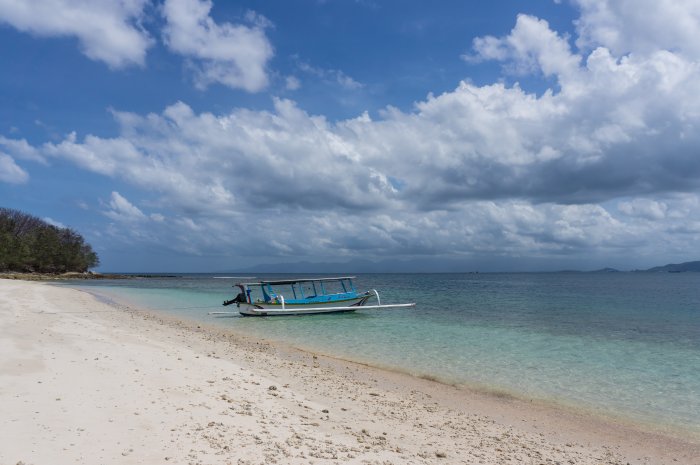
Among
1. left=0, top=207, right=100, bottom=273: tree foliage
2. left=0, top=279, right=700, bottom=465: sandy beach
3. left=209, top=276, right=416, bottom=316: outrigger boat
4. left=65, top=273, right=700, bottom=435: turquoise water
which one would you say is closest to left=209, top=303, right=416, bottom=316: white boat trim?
left=209, top=276, right=416, bottom=316: outrigger boat

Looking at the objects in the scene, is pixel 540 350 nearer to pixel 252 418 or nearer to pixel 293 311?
pixel 252 418

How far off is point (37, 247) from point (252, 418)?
347ft

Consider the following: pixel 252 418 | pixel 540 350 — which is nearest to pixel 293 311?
pixel 540 350

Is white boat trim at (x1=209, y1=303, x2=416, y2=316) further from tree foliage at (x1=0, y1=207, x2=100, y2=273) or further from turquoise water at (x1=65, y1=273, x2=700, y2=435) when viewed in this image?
tree foliage at (x1=0, y1=207, x2=100, y2=273)

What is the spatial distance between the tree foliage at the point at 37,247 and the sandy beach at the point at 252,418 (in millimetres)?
85171

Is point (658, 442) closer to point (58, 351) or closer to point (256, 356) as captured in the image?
point (256, 356)

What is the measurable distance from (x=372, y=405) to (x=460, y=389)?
368cm

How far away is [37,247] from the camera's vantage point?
92.8 m

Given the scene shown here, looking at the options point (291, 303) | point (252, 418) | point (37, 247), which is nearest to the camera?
point (252, 418)

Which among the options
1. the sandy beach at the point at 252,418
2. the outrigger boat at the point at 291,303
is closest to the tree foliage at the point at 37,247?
the outrigger boat at the point at 291,303

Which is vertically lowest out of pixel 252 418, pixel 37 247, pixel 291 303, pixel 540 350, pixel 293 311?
pixel 540 350

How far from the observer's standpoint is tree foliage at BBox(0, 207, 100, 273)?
3221 inches

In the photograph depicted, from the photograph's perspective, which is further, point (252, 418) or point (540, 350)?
point (540, 350)

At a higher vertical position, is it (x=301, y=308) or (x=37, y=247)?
(x=37, y=247)
